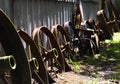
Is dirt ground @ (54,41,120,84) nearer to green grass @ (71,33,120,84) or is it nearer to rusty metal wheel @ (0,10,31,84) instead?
green grass @ (71,33,120,84)

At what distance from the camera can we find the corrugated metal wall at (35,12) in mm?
6184

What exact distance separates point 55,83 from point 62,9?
3306 mm

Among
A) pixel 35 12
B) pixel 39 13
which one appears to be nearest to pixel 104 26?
pixel 39 13

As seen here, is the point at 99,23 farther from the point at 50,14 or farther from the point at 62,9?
the point at 50,14

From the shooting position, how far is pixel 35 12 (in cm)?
755


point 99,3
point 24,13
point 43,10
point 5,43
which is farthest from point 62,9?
point 99,3

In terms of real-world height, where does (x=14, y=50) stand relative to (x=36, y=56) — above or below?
above

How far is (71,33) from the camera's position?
1065 cm

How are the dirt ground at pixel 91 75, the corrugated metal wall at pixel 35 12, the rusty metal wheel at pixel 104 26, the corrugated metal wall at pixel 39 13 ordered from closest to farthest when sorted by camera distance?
the corrugated metal wall at pixel 35 12
the corrugated metal wall at pixel 39 13
the dirt ground at pixel 91 75
the rusty metal wheel at pixel 104 26

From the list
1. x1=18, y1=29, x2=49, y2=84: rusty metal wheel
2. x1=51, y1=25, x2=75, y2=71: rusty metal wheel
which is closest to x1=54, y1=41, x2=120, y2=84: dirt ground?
x1=51, y1=25, x2=75, y2=71: rusty metal wheel

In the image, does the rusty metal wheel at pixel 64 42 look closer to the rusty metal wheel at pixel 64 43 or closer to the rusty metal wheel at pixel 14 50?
the rusty metal wheel at pixel 64 43

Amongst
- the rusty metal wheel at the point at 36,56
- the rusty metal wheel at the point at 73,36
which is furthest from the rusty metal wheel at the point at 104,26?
the rusty metal wheel at the point at 36,56

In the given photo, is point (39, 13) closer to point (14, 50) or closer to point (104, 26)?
point (14, 50)

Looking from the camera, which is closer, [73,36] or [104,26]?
[73,36]
